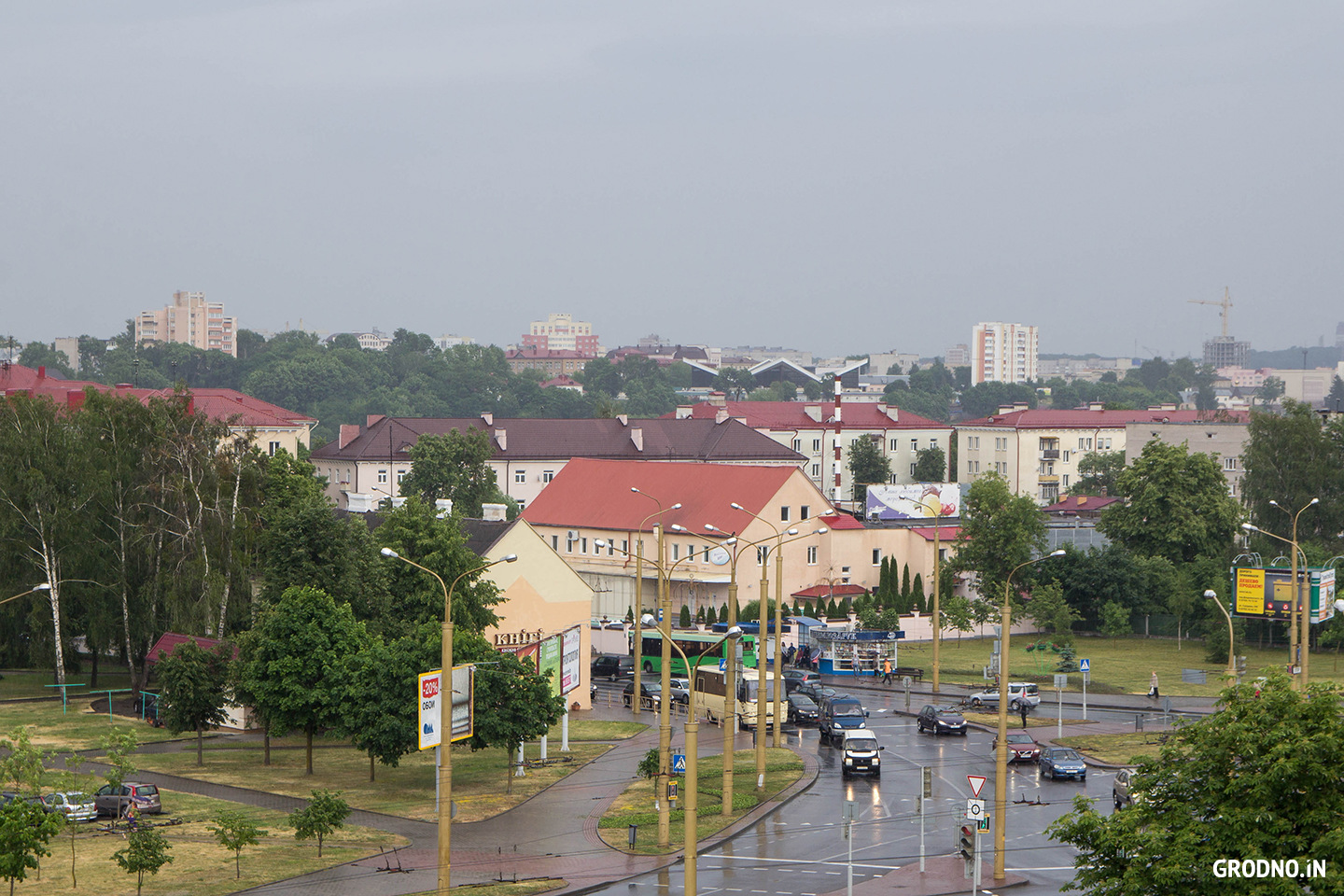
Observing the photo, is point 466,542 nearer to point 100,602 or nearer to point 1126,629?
point 100,602

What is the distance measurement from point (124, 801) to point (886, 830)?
21.1m

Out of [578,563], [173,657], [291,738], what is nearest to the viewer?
[173,657]

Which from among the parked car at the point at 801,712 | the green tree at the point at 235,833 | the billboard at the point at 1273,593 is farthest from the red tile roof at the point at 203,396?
the green tree at the point at 235,833

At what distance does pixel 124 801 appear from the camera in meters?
42.5

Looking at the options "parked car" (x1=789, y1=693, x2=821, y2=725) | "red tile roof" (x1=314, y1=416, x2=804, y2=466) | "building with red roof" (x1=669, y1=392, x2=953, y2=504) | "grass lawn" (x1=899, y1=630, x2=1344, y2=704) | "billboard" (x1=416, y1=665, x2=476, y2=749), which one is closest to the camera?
"billboard" (x1=416, y1=665, x2=476, y2=749)

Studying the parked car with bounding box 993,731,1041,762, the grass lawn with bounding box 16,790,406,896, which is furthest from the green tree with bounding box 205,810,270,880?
the parked car with bounding box 993,731,1041,762

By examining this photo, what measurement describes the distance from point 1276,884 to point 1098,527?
257 feet

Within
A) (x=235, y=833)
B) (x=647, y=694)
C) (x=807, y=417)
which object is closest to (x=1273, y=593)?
(x=647, y=694)

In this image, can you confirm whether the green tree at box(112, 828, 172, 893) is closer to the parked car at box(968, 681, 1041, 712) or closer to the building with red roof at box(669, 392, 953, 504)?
the parked car at box(968, 681, 1041, 712)

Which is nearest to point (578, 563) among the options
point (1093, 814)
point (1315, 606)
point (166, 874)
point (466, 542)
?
point (466, 542)

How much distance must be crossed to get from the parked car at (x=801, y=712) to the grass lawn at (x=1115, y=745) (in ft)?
34.4

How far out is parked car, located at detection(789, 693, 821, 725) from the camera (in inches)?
2430

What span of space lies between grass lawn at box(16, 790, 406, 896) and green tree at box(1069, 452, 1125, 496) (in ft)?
376

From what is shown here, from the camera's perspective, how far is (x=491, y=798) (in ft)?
151
